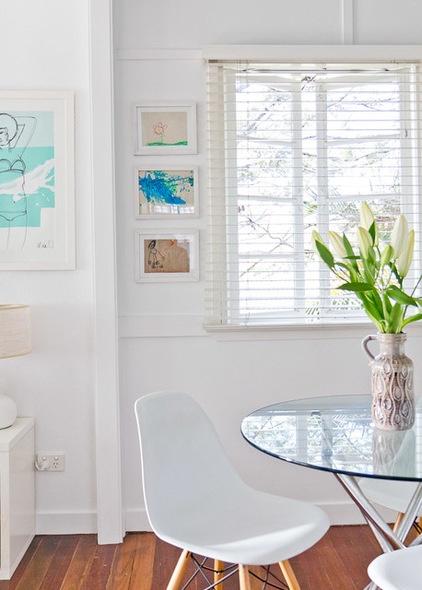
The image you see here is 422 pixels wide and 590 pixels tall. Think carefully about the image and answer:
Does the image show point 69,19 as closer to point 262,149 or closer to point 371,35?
point 262,149

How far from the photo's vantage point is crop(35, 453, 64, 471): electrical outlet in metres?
3.10

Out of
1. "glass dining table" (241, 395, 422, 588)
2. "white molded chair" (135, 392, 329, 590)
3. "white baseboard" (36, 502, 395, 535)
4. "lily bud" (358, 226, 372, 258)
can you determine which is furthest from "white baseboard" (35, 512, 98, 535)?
"lily bud" (358, 226, 372, 258)

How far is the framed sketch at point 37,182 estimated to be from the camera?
3.08m

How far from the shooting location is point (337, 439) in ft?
6.28

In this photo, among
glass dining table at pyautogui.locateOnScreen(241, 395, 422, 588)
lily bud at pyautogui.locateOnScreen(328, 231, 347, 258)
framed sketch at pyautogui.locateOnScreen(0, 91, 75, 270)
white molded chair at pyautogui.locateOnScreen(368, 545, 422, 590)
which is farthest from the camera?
framed sketch at pyautogui.locateOnScreen(0, 91, 75, 270)

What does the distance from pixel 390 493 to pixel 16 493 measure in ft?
5.09

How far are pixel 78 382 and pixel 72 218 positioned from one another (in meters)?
0.79

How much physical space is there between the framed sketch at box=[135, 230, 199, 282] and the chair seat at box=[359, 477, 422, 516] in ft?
4.31

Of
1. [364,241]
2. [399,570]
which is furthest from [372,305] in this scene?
[399,570]

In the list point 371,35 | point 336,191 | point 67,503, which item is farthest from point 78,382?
point 371,35

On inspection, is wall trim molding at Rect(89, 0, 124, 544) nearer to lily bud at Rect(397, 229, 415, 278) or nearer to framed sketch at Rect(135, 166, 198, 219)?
framed sketch at Rect(135, 166, 198, 219)

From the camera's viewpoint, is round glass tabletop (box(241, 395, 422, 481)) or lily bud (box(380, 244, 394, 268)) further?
lily bud (box(380, 244, 394, 268))

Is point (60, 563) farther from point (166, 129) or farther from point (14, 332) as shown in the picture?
point (166, 129)

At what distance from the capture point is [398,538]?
1.94 meters
